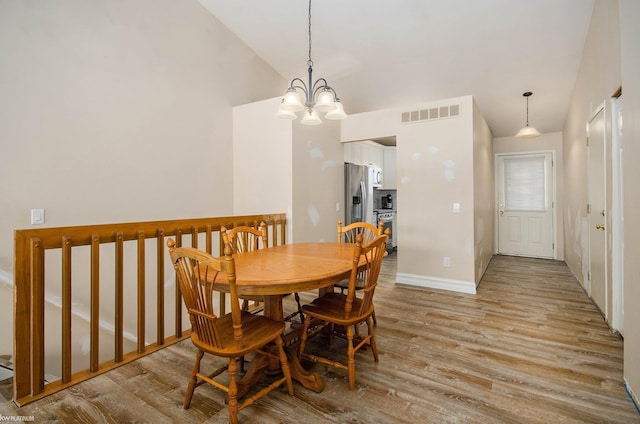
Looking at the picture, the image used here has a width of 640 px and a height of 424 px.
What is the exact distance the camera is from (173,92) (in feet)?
11.9

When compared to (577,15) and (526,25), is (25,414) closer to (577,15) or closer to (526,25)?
(526,25)

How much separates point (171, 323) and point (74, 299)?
3.92ft

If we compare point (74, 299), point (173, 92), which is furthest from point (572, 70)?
point (74, 299)

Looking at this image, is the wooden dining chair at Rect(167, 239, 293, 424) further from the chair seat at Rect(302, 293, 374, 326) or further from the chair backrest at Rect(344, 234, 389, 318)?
the chair backrest at Rect(344, 234, 389, 318)

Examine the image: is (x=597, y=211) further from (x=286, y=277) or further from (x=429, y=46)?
(x=286, y=277)

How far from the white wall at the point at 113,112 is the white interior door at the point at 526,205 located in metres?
5.33

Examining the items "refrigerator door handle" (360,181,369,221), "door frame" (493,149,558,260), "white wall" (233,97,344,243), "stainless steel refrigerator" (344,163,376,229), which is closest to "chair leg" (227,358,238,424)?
"white wall" (233,97,344,243)

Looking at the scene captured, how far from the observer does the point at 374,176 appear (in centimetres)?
597

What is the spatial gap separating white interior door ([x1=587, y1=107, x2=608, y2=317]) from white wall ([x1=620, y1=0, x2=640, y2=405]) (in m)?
1.28

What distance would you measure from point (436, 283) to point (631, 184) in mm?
2471

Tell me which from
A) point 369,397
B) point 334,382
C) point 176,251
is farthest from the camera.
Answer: point 334,382

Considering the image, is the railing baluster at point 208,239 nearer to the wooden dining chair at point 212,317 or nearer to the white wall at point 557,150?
the wooden dining chair at point 212,317

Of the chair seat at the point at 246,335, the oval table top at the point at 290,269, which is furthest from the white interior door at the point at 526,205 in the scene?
the chair seat at the point at 246,335

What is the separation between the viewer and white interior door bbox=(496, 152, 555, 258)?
593cm
